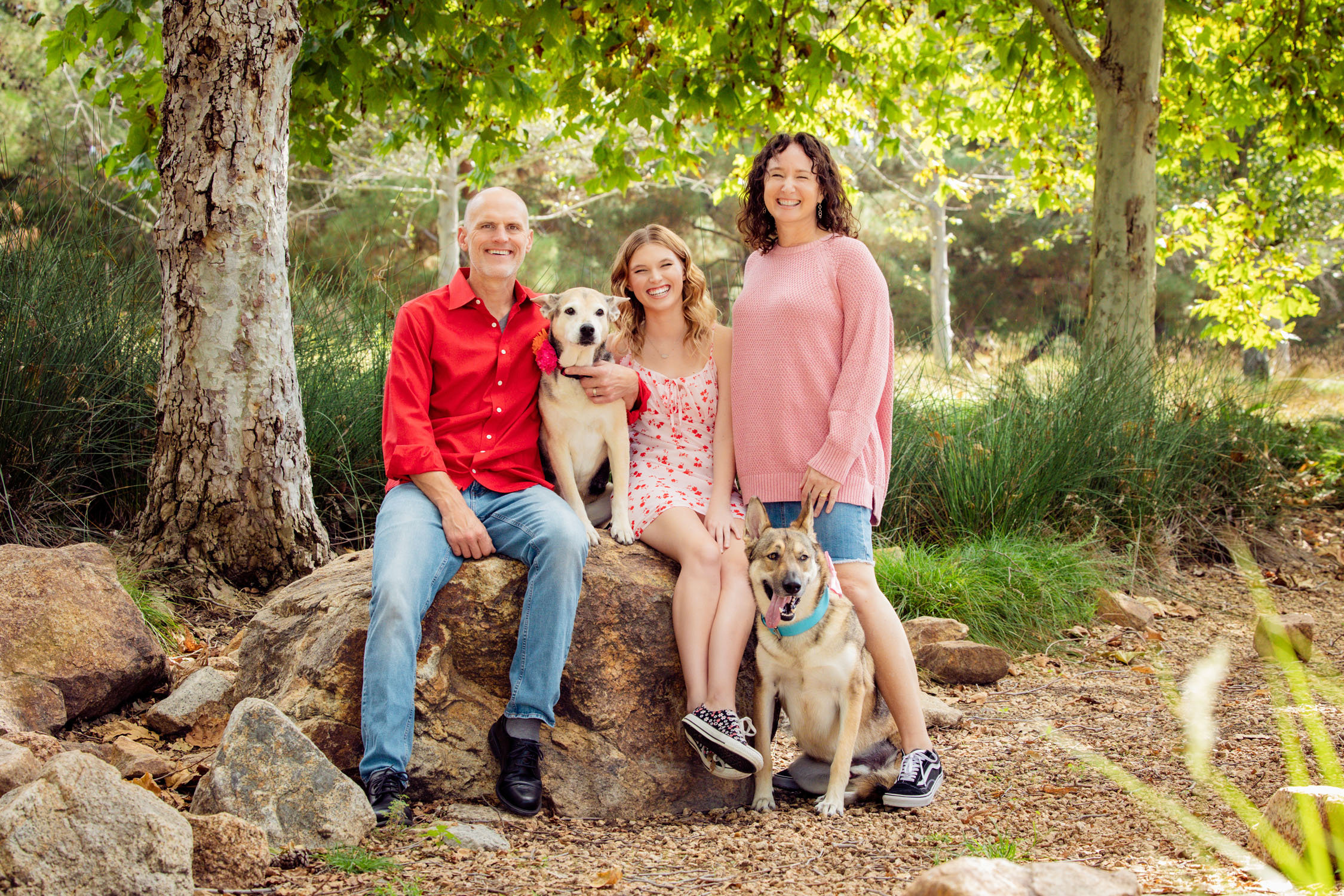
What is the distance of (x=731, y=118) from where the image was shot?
7.39 m

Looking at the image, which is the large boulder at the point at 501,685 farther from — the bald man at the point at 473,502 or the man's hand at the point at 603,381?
the man's hand at the point at 603,381

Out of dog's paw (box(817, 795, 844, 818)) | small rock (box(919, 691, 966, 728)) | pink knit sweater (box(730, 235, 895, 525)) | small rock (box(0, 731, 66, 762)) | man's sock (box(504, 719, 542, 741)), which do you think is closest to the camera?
small rock (box(0, 731, 66, 762))

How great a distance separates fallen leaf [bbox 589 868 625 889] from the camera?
8.45 ft

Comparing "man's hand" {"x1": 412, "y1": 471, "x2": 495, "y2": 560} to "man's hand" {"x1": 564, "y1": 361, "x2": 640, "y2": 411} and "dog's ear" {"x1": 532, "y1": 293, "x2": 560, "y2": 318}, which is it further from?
"dog's ear" {"x1": 532, "y1": 293, "x2": 560, "y2": 318}

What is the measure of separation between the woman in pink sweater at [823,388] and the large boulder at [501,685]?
1.85ft

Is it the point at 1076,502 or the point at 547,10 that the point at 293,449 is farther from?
the point at 1076,502

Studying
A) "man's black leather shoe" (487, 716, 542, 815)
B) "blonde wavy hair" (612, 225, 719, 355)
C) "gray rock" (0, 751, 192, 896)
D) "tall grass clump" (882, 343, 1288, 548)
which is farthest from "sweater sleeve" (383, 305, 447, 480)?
"tall grass clump" (882, 343, 1288, 548)

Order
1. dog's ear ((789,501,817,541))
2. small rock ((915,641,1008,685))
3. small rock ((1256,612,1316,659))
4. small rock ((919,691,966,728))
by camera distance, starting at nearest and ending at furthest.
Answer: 1. dog's ear ((789,501,817,541))
2. small rock ((919,691,966,728))
3. small rock ((915,641,1008,685))
4. small rock ((1256,612,1316,659))

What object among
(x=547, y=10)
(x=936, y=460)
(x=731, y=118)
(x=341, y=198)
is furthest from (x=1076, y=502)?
(x=341, y=198)

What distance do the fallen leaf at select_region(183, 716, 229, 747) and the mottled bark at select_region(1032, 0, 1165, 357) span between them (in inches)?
273

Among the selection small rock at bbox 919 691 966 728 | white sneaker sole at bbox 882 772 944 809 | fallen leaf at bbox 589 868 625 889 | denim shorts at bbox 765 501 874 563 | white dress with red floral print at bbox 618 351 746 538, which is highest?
white dress with red floral print at bbox 618 351 746 538

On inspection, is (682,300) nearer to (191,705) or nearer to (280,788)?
(280,788)

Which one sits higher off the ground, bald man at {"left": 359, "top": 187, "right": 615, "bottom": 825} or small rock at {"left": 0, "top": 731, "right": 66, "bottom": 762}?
bald man at {"left": 359, "top": 187, "right": 615, "bottom": 825}

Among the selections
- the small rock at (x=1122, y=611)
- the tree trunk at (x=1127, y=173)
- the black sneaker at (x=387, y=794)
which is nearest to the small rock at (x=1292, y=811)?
the black sneaker at (x=387, y=794)
